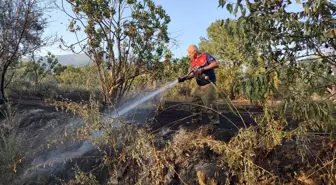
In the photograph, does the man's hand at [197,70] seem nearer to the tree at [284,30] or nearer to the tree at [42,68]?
the tree at [284,30]

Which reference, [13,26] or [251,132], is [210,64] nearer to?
[251,132]

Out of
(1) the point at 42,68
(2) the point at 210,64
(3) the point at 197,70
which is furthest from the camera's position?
(1) the point at 42,68

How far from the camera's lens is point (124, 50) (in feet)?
29.7

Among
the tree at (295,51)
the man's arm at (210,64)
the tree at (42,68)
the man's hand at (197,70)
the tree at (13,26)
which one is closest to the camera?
the tree at (295,51)

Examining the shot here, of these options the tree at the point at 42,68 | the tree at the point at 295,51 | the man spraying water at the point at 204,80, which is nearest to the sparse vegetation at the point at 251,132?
the tree at the point at 295,51

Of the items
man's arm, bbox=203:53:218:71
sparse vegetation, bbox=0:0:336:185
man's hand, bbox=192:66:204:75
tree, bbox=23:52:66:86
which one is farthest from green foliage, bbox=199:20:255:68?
tree, bbox=23:52:66:86

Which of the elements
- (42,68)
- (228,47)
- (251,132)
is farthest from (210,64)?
(228,47)

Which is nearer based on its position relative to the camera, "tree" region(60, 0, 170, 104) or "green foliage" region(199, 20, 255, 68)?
"green foliage" region(199, 20, 255, 68)

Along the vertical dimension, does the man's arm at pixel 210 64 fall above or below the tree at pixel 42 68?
below

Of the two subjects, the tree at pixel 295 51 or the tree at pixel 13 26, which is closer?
the tree at pixel 295 51

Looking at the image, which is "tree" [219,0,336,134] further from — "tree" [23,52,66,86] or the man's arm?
"tree" [23,52,66,86]

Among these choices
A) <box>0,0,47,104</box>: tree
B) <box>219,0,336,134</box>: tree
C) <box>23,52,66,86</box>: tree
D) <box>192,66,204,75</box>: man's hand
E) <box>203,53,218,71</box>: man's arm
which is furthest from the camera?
<box>23,52,66,86</box>: tree

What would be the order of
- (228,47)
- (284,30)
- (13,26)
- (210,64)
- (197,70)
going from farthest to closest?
1. (228,47)
2. (13,26)
3. (210,64)
4. (197,70)
5. (284,30)

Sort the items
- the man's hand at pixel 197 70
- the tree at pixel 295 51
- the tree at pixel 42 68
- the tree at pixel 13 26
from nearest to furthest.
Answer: the tree at pixel 295 51, the man's hand at pixel 197 70, the tree at pixel 13 26, the tree at pixel 42 68
